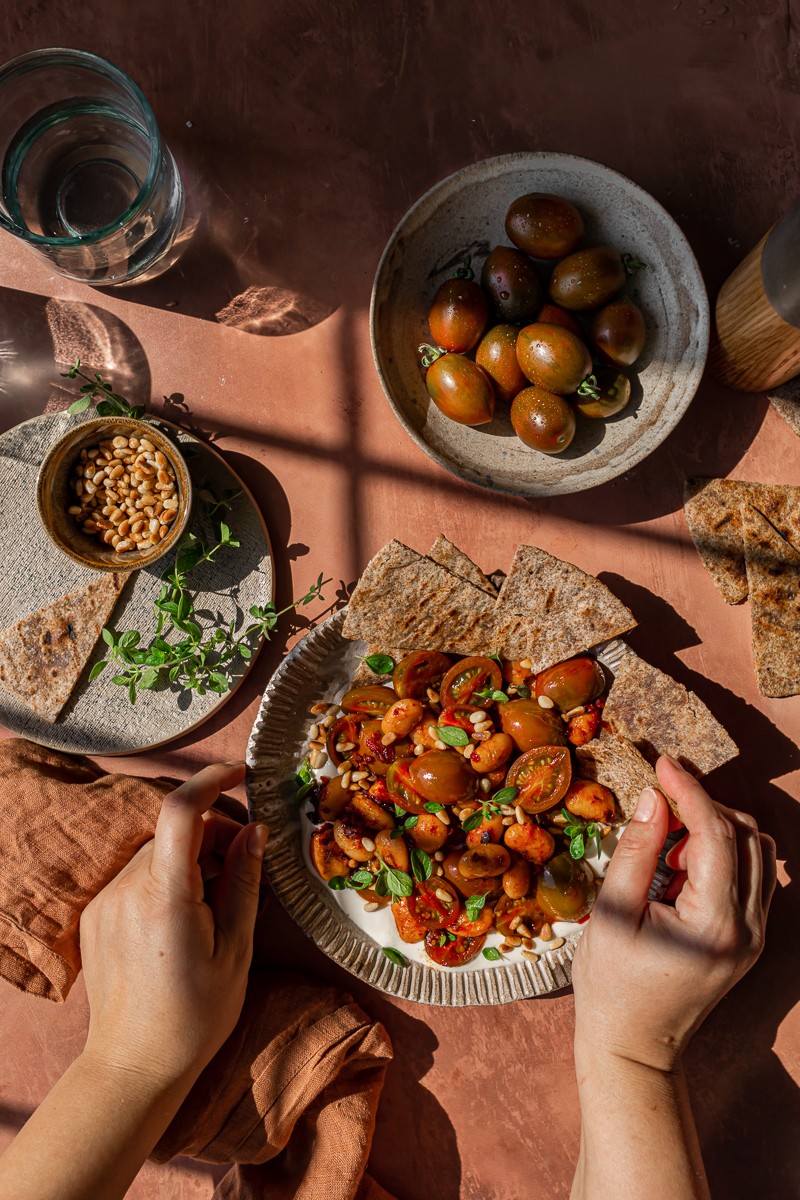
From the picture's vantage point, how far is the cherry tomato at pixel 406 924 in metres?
1.44

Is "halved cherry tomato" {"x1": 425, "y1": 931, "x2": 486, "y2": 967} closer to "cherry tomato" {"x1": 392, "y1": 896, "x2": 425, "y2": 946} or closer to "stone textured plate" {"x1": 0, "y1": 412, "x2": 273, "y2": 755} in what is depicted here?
A: "cherry tomato" {"x1": 392, "y1": 896, "x2": 425, "y2": 946}

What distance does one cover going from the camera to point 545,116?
1572mm

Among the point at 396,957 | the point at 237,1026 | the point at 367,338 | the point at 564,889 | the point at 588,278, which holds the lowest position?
the point at 237,1026

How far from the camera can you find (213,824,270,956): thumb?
1.36 m

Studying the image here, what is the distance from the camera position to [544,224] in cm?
136

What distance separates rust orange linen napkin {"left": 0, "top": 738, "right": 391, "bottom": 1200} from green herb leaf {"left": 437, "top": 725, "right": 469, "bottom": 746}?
549mm

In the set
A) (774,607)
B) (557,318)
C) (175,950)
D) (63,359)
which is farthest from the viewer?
(63,359)

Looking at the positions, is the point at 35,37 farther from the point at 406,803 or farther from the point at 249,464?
the point at 406,803

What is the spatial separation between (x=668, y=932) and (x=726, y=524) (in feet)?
2.44

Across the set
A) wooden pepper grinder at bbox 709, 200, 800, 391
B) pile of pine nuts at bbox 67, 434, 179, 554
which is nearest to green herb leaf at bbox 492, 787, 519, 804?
pile of pine nuts at bbox 67, 434, 179, 554

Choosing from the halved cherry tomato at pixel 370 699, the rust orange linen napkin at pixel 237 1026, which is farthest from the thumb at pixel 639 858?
the rust orange linen napkin at pixel 237 1026

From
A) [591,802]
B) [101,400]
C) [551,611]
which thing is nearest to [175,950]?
[591,802]

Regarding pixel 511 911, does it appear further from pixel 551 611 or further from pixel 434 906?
pixel 551 611

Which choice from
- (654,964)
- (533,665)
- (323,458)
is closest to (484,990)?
(654,964)
